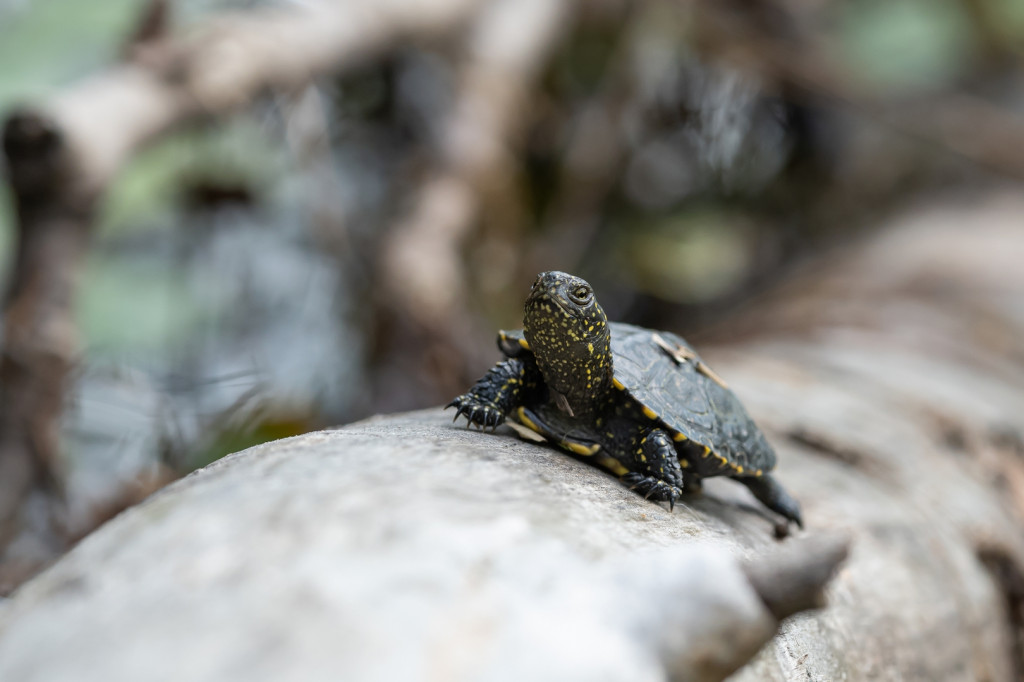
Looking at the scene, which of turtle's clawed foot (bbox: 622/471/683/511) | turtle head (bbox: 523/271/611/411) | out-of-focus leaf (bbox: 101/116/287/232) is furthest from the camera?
out-of-focus leaf (bbox: 101/116/287/232)

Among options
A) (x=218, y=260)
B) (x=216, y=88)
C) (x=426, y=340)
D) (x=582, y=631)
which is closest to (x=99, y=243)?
(x=218, y=260)

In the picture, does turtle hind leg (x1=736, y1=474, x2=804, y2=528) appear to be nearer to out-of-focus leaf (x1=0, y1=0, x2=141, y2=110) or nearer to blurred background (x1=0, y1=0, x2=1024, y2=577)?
blurred background (x1=0, y1=0, x2=1024, y2=577)

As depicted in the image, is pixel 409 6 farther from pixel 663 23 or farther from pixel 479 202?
pixel 663 23

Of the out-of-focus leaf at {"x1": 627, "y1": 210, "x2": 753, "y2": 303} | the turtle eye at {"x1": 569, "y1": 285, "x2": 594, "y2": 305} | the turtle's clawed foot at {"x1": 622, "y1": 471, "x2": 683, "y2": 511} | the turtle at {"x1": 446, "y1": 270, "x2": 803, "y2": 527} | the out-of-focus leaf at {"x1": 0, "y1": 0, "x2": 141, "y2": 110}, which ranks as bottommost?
the out-of-focus leaf at {"x1": 627, "y1": 210, "x2": 753, "y2": 303}

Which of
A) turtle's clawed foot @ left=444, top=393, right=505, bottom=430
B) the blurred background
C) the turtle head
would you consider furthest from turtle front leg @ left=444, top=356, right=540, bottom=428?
the blurred background

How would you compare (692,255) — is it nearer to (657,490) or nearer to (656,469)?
(656,469)

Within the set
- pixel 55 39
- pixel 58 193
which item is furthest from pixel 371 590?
pixel 55 39

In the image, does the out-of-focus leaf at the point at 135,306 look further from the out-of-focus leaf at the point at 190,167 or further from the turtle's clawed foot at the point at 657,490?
the turtle's clawed foot at the point at 657,490
